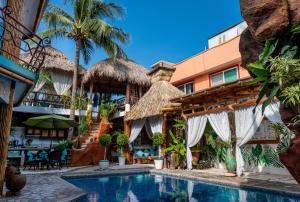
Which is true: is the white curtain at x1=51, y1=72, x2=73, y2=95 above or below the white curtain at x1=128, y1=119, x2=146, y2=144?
above

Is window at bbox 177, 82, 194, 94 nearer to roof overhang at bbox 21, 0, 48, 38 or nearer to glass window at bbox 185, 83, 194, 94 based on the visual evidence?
glass window at bbox 185, 83, 194, 94

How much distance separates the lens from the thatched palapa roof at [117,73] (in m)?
16.7

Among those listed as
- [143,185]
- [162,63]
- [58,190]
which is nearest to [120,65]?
[162,63]

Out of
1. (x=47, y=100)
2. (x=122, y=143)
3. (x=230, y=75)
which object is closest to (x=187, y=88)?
(x=230, y=75)

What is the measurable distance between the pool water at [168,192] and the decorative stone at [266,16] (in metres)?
4.26

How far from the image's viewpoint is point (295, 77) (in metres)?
4.20

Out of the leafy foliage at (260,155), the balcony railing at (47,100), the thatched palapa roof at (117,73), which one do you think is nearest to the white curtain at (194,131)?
the leafy foliage at (260,155)

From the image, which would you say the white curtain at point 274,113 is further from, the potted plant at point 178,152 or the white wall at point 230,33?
the white wall at point 230,33

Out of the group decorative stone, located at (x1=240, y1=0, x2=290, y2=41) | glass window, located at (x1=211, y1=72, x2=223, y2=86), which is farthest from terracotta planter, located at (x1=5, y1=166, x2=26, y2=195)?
glass window, located at (x1=211, y1=72, x2=223, y2=86)

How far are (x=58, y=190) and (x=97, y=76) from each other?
10.9 metres

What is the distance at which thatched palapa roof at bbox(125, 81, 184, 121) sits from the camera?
13.7 meters

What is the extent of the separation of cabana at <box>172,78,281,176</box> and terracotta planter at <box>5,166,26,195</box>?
705 cm

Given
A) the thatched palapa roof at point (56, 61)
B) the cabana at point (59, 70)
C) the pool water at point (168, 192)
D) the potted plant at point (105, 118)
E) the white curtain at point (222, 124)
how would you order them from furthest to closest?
the cabana at point (59, 70) < the thatched palapa roof at point (56, 61) < the potted plant at point (105, 118) < the white curtain at point (222, 124) < the pool water at point (168, 192)

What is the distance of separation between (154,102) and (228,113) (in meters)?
5.10
